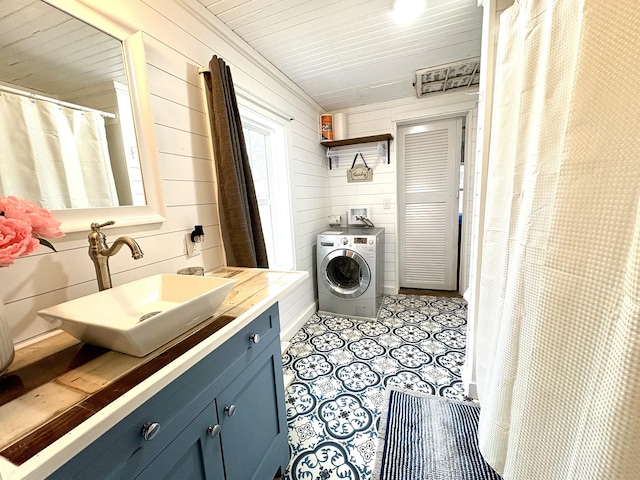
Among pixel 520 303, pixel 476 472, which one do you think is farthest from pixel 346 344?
pixel 520 303

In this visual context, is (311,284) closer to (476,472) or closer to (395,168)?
(395,168)

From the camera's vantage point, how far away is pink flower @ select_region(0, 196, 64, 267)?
532 millimetres

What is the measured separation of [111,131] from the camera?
3.29ft

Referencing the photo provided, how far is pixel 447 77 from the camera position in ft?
7.67

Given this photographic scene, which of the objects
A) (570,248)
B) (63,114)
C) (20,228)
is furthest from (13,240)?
(570,248)

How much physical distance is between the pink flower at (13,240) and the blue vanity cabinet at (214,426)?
1.35ft

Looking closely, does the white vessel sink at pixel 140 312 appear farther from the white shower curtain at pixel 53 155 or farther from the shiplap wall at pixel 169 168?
the white shower curtain at pixel 53 155

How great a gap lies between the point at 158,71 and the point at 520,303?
1.77 m

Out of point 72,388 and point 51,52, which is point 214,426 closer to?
point 72,388

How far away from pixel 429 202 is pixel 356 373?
7.01 ft

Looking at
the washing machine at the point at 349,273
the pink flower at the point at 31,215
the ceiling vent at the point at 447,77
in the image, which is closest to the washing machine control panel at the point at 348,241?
the washing machine at the point at 349,273

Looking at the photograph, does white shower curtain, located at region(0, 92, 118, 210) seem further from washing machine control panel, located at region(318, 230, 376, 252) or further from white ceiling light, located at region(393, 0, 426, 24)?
washing machine control panel, located at region(318, 230, 376, 252)

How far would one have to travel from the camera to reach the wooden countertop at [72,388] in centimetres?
41

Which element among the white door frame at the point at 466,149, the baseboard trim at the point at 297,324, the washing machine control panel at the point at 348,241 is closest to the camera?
the baseboard trim at the point at 297,324
